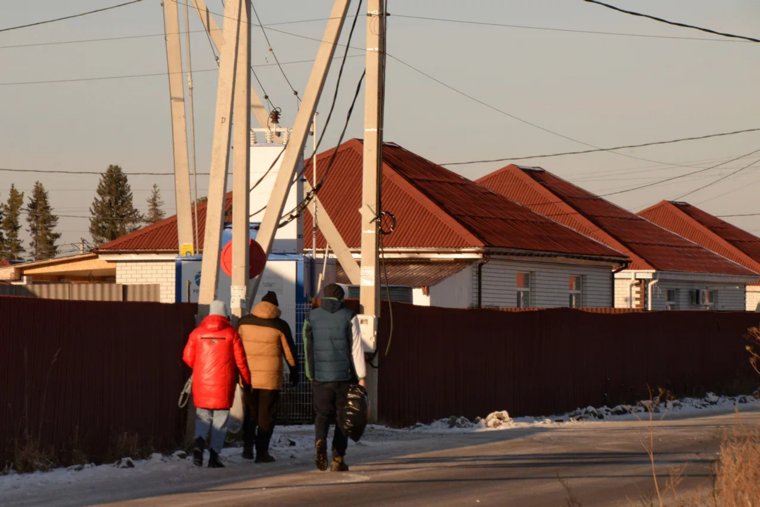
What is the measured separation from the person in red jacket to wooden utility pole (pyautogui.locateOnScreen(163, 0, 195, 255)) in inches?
336

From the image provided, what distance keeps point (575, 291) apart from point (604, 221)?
36.6 ft

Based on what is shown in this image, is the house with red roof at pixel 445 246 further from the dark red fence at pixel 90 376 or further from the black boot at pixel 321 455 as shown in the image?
the black boot at pixel 321 455

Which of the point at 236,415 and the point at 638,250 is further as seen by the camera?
the point at 638,250

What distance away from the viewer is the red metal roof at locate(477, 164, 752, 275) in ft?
169

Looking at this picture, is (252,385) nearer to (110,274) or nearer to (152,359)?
(152,359)

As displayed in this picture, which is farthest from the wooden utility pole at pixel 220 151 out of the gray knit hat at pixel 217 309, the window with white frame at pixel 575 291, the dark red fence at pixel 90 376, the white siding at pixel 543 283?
the window with white frame at pixel 575 291

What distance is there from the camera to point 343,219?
40531mm

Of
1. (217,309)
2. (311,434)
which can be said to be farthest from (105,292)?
(217,309)

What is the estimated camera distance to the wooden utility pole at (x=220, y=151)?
16.6m

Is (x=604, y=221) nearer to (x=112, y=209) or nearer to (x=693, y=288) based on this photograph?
(x=693, y=288)

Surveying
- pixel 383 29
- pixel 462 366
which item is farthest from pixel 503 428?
pixel 383 29

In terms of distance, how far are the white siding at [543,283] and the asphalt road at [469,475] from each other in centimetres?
1871

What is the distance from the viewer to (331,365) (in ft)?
47.0

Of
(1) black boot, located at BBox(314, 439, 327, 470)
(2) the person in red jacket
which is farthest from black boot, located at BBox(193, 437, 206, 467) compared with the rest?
(1) black boot, located at BBox(314, 439, 327, 470)
